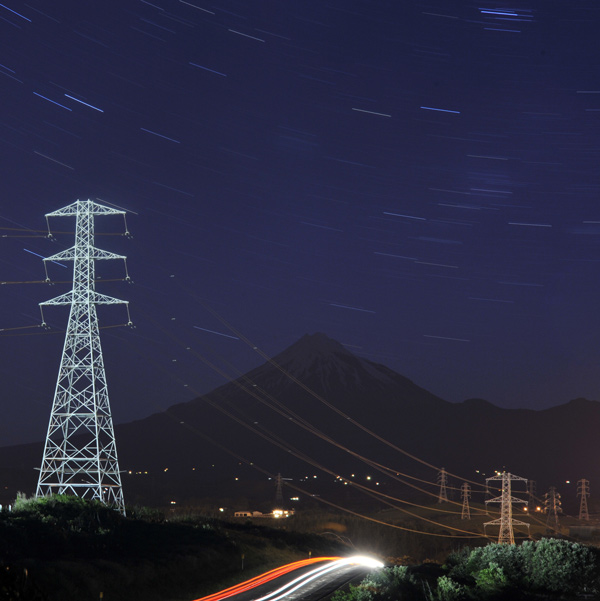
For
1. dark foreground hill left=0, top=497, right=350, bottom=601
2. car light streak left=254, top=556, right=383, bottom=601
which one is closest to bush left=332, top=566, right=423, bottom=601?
car light streak left=254, top=556, right=383, bottom=601

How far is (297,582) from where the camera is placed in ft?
135

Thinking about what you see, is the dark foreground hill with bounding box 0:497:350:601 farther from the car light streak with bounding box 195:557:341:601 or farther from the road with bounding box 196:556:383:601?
the road with bounding box 196:556:383:601

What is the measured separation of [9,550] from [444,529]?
10608cm

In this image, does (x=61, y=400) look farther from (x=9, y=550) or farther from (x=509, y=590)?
(x=509, y=590)

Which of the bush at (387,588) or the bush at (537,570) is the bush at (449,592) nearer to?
the bush at (387,588)

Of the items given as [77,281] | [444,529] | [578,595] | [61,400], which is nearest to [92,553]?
[61,400]

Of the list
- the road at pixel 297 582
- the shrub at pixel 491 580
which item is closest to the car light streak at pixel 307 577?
the road at pixel 297 582

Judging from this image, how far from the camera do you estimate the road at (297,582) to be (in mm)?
36281

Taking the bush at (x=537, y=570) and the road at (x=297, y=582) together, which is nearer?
the road at (x=297, y=582)

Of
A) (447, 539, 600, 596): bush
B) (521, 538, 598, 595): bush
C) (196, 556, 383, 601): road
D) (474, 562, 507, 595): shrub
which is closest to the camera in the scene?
(196, 556, 383, 601): road

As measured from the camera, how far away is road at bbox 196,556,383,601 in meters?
36.3

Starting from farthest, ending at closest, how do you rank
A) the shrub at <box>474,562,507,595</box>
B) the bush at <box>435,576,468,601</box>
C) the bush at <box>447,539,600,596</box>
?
the bush at <box>447,539,600,596</box> → the shrub at <box>474,562,507,595</box> → the bush at <box>435,576,468,601</box>

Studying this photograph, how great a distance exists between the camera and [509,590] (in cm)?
3741

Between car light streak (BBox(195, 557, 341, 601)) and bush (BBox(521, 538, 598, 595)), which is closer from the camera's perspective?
car light streak (BBox(195, 557, 341, 601))
